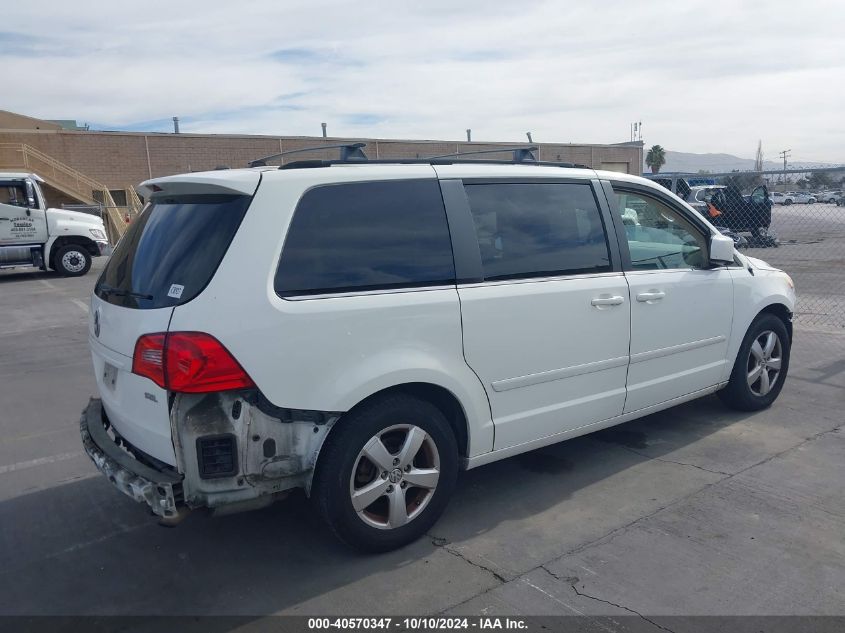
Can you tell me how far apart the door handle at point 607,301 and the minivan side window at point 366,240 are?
103cm

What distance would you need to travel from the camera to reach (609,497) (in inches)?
168

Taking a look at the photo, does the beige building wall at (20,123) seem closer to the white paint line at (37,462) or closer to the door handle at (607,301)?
the white paint line at (37,462)

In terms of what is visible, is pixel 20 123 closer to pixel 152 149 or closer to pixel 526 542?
pixel 152 149

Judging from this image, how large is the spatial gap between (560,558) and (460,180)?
81.5 inches

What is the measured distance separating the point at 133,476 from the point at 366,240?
1.55 m

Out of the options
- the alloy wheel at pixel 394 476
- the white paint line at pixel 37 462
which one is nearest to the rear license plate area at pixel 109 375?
the alloy wheel at pixel 394 476

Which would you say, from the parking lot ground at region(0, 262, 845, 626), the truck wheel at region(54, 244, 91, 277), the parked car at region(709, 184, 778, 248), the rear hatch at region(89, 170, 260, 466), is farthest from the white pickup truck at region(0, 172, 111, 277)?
the parked car at region(709, 184, 778, 248)

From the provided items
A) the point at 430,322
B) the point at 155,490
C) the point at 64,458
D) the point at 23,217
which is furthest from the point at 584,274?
the point at 23,217

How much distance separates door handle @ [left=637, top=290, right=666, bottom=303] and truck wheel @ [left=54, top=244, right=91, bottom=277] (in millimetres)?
15600

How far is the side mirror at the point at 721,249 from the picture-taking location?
5.10m

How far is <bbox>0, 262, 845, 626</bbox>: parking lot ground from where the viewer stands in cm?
327

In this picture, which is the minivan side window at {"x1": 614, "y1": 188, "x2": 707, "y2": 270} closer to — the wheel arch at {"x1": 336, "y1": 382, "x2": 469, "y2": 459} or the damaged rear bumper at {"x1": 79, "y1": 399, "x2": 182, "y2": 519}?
the wheel arch at {"x1": 336, "y1": 382, "x2": 469, "y2": 459}

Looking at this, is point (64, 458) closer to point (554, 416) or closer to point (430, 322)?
point (430, 322)

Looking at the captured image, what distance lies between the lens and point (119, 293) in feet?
11.8
